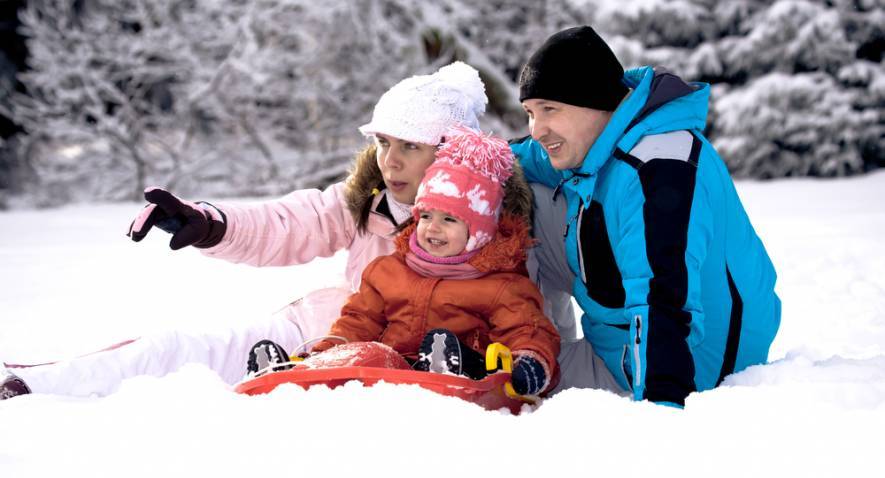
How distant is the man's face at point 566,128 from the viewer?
1.96 metres

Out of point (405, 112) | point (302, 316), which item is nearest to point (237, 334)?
point (302, 316)

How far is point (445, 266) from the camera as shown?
7.10 ft

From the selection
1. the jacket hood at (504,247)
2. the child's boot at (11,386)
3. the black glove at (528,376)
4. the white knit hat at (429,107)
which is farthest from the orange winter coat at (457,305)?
the child's boot at (11,386)

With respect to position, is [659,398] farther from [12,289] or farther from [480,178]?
[12,289]

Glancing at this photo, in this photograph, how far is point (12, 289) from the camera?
161 inches

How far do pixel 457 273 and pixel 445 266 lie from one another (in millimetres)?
41

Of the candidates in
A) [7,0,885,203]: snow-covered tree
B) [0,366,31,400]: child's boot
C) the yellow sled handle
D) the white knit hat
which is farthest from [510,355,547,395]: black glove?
[7,0,885,203]: snow-covered tree

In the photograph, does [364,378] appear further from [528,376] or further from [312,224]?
[312,224]

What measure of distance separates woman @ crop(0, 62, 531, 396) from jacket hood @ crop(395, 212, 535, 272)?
0.07 metres

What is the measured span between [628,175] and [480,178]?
483 millimetres

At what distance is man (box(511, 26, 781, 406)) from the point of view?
1646 mm

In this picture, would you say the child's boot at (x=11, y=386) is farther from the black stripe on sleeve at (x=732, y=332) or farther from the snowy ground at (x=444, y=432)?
the black stripe on sleeve at (x=732, y=332)

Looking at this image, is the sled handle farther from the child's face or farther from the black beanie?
the black beanie

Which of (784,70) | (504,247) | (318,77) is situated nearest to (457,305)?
(504,247)
